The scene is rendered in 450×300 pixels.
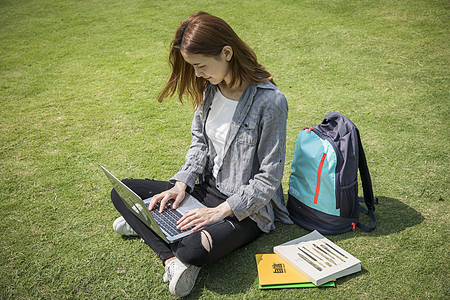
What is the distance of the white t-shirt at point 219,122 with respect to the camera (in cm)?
262

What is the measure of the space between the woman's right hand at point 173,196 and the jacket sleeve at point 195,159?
5cm

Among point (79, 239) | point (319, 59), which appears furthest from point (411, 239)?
point (319, 59)

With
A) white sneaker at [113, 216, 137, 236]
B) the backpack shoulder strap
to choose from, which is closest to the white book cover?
the backpack shoulder strap

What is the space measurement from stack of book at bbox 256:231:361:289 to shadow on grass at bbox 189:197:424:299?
8 cm

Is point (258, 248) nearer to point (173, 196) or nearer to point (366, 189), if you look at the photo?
point (173, 196)

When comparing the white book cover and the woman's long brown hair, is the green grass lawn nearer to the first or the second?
the white book cover

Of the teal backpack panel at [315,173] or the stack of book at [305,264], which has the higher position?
the teal backpack panel at [315,173]

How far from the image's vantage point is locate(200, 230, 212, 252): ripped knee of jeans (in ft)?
7.58

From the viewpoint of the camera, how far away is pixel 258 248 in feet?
8.91

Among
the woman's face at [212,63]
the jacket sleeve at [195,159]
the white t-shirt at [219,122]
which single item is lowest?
the jacket sleeve at [195,159]

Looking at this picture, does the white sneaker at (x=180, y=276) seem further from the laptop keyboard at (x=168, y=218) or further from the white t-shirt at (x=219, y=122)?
the white t-shirt at (x=219, y=122)

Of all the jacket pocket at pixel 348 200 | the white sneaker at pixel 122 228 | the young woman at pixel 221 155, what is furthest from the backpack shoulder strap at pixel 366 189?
the white sneaker at pixel 122 228

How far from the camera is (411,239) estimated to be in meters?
2.70

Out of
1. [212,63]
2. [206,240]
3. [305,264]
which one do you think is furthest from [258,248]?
[212,63]
